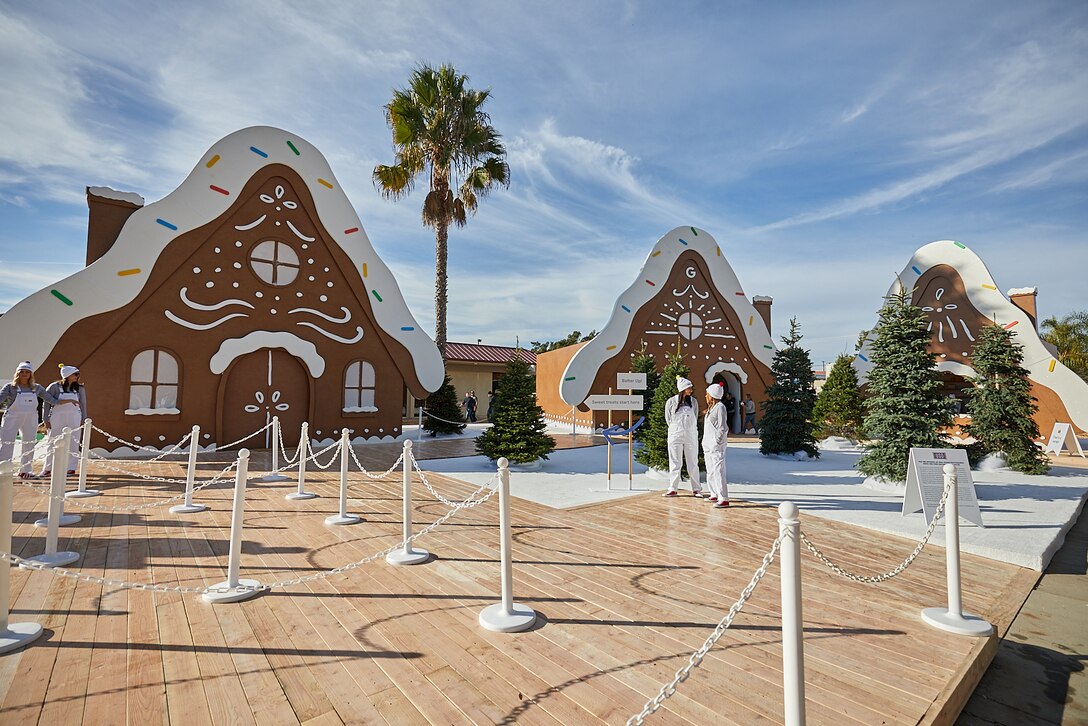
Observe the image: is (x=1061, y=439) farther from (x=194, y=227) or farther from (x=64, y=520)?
(x=194, y=227)

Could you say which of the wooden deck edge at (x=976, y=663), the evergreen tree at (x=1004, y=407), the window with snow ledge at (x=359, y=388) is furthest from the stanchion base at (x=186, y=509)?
the evergreen tree at (x=1004, y=407)

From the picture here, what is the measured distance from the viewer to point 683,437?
845 cm

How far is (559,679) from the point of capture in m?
3.10

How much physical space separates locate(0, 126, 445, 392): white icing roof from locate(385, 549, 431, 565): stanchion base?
410 inches

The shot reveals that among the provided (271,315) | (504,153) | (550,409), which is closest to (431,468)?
(271,315)

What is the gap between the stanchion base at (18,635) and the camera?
11.0 ft

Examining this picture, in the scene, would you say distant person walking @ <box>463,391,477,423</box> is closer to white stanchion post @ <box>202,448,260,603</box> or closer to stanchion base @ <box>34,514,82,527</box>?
stanchion base @ <box>34,514,82,527</box>

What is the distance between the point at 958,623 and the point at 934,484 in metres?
3.04

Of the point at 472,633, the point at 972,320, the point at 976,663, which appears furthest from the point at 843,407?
the point at 472,633

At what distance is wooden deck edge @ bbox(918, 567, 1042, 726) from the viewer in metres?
2.84

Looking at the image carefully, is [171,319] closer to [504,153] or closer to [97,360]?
[97,360]

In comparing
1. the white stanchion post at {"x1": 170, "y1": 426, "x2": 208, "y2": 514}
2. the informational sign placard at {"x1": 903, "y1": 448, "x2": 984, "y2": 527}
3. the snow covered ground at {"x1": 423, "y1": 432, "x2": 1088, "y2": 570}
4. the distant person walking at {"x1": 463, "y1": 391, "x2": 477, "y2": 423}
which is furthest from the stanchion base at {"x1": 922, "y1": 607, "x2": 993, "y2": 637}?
the distant person walking at {"x1": 463, "y1": 391, "x2": 477, "y2": 423}

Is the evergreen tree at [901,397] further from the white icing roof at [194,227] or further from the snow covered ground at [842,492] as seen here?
the white icing roof at [194,227]

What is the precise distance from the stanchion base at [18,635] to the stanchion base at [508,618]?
9.57 ft
